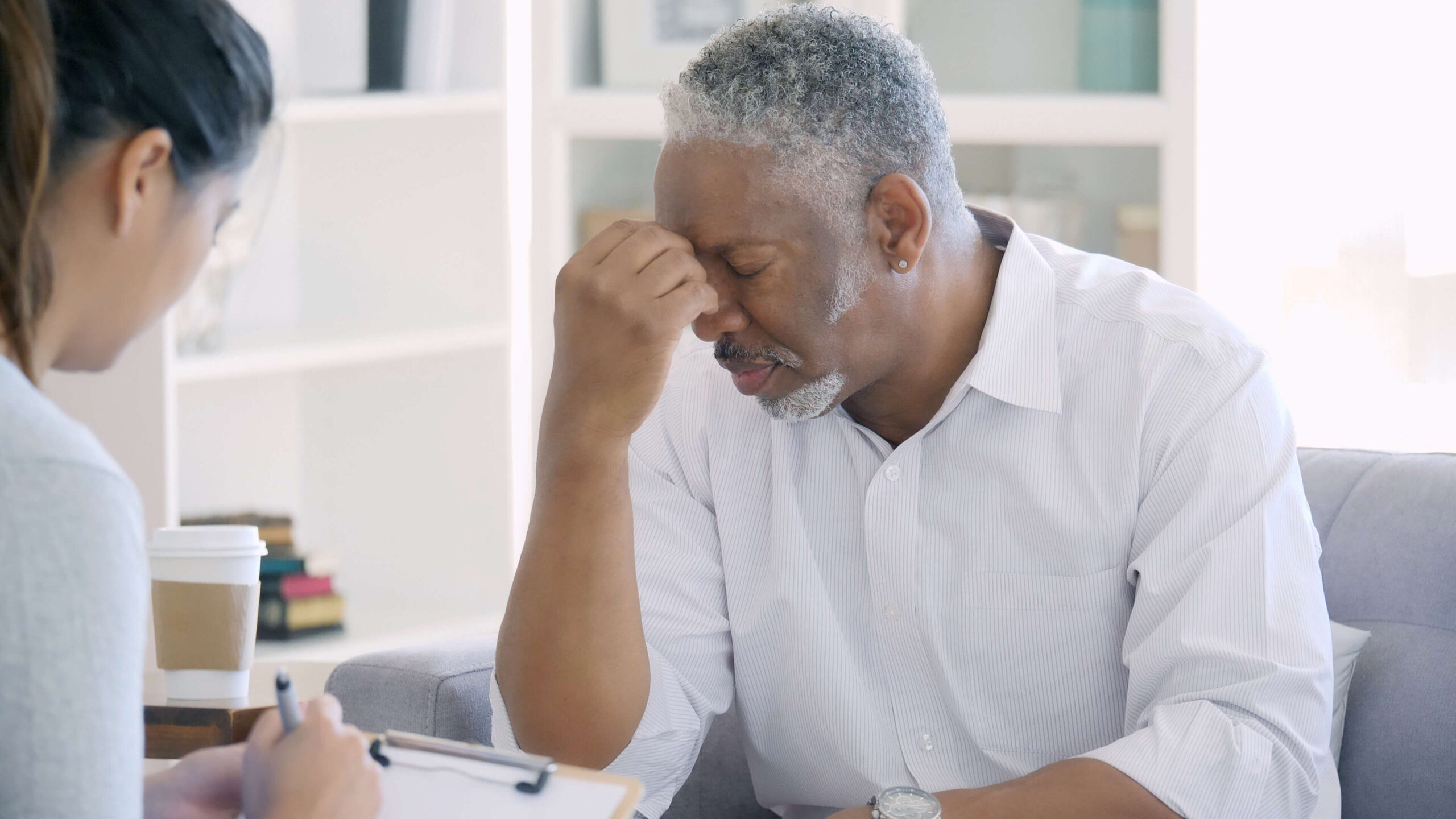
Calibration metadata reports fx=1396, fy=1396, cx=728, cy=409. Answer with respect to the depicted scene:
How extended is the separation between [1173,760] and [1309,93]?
5.28ft

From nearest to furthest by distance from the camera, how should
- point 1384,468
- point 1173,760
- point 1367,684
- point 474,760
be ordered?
point 474,760 < point 1173,760 < point 1367,684 < point 1384,468

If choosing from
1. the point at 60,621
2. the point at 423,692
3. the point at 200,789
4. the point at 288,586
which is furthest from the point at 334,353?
the point at 60,621

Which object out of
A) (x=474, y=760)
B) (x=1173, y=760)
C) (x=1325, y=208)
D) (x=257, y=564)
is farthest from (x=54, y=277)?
(x=1325, y=208)

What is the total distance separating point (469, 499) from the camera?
254 centimetres

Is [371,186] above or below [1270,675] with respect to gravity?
above

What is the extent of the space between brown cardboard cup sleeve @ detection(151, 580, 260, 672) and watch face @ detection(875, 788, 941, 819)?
0.57m

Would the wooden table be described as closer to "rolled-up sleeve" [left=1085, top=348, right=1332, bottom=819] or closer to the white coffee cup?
the white coffee cup

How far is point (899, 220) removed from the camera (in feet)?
4.29

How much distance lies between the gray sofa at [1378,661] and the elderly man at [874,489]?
14cm

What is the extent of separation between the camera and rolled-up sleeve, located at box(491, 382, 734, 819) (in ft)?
4.34

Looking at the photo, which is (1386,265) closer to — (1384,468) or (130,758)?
(1384,468)

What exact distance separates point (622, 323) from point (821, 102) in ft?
0.89

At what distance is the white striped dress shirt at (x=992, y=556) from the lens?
1.20 meters

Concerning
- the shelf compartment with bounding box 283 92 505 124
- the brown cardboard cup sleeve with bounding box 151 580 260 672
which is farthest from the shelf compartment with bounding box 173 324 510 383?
the brown cardboard cup sleeve with bounding box 151 580 260 672
